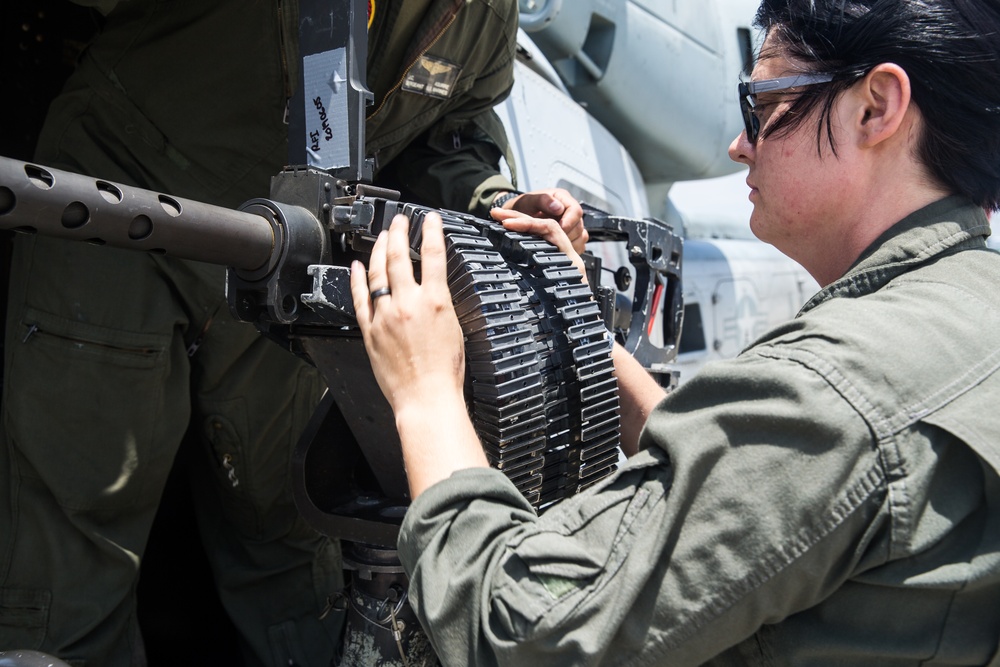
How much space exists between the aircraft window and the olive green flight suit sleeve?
3.57 meters

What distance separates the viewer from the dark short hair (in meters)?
1.32

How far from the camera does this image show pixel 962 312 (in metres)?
1.20

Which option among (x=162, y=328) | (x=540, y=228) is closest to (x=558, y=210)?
(x=540, y=228)

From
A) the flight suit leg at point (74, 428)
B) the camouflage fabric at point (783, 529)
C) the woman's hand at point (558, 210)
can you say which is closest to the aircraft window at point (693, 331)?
the woman's hand at point (558, 210)

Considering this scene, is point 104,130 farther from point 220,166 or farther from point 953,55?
point 953,55

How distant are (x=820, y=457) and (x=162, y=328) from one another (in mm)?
1517

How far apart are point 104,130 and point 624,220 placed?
51.9 inches

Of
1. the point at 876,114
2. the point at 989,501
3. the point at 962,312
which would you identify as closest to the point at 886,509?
the point at 989,501

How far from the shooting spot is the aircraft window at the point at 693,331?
4.71 meters

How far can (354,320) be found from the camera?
1.61 meters

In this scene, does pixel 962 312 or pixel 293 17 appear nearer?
pixel 962 312

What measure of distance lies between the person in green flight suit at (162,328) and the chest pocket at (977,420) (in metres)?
1.23

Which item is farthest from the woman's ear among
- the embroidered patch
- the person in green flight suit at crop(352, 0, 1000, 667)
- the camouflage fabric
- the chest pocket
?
the embroidered patch

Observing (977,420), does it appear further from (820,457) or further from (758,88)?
(758,88)
